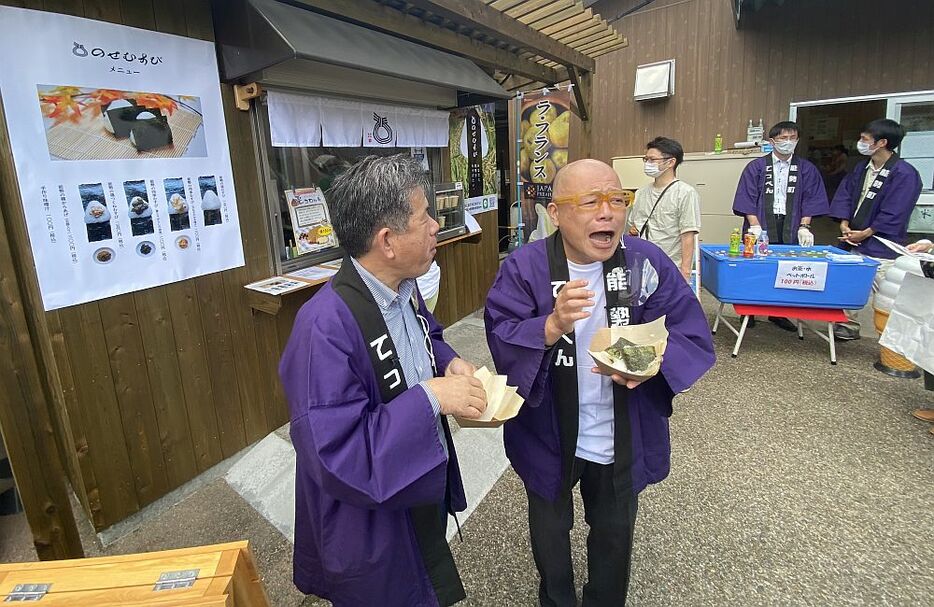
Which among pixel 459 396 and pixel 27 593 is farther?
pixel 459 396

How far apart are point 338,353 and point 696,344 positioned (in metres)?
1.33

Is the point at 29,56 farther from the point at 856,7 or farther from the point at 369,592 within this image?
the point at 856,7

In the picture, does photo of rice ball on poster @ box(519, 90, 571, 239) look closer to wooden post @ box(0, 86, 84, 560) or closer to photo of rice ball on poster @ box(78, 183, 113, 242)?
photo of rice ball on poster @ box(78, 183, 113, 242)

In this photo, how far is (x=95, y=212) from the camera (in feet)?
8.62

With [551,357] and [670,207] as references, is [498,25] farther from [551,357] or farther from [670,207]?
[551,357]

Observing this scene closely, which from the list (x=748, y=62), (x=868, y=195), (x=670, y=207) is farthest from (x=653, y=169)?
(x=748, y=62)

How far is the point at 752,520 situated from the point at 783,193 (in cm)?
440

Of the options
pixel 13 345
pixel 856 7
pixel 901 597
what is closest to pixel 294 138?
pixel 13 345

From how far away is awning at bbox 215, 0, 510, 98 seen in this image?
2.82 meters

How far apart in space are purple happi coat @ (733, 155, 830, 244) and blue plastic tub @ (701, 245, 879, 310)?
2.03ft

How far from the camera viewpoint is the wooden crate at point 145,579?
3.69 ft

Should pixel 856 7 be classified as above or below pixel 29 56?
above

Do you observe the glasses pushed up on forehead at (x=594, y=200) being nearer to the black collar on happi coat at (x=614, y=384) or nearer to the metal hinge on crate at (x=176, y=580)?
the black collar on happi coat at (x=614, y=384)

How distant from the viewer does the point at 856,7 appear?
7.78 meters
